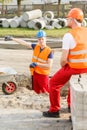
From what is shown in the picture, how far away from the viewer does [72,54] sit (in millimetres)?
6789

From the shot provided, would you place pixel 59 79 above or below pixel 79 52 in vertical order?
below

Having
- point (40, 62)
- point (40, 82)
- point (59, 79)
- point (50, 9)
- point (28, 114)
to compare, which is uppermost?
point (59, 79)

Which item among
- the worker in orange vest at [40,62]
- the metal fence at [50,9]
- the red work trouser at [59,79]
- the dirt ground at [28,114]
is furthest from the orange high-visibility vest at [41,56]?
the metal fence at [50,9]

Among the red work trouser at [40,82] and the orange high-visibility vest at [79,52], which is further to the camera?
the red work trouser at [40,82]

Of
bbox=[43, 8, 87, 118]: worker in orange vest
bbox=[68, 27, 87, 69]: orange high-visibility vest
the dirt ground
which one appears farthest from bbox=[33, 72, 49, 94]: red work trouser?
bbox=[68, 27, 87, 69]: orange high-visibility vest

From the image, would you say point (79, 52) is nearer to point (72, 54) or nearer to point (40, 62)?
point (72, 54)

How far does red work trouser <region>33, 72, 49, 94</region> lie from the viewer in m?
9.82

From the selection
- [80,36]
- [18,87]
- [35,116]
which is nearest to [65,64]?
[80,36]

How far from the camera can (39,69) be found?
9766 millimetres

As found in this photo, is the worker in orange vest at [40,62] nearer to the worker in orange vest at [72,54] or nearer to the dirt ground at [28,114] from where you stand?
the dirt ground at [28,114]

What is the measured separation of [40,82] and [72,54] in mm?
3164

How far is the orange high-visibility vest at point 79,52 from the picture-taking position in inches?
264

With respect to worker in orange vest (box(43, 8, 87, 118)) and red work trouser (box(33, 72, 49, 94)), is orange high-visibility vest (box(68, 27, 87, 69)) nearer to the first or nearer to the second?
worker in orange vest (box(43, 8, 87, 118))

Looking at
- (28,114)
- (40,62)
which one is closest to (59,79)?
(28,114)
